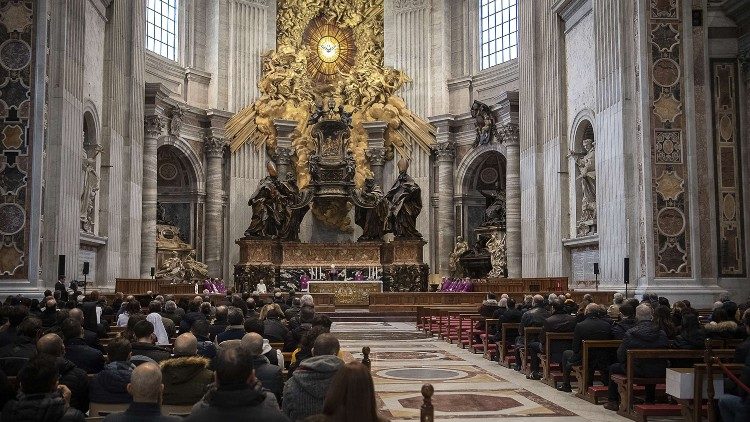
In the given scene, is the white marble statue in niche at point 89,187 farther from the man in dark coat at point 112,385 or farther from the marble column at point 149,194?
the man in dark coat at point 112,385

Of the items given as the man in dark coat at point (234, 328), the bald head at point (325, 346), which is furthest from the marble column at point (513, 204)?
the bald head at point (325, 346)

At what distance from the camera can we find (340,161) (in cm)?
→ 2916

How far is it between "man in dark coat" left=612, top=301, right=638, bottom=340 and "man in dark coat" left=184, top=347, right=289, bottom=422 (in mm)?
6207

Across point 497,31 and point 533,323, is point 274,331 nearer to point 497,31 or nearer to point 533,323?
point 533,323

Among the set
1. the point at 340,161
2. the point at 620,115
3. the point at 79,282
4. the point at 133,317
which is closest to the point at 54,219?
the point at 79,282

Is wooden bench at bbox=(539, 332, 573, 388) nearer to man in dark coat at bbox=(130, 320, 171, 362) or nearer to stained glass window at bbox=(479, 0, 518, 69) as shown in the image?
man in dark coat at bbox=(130, 320, 171, 362)

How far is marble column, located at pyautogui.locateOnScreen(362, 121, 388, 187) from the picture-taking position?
102 feet

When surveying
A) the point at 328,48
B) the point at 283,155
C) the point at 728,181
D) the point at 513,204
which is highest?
the point at 328,48

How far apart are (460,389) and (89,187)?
12.3m

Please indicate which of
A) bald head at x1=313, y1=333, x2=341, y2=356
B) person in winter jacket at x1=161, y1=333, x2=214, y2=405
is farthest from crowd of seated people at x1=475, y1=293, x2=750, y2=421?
person in winter jacket at x1=161, y1=333, x2=214, y2=405

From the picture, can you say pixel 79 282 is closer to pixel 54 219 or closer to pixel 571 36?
pixel 54 219

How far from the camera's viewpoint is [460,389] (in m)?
9.40

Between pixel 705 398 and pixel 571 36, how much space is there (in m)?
16.1

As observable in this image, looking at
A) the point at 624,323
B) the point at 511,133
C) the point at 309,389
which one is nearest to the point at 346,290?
the point at 511,133
